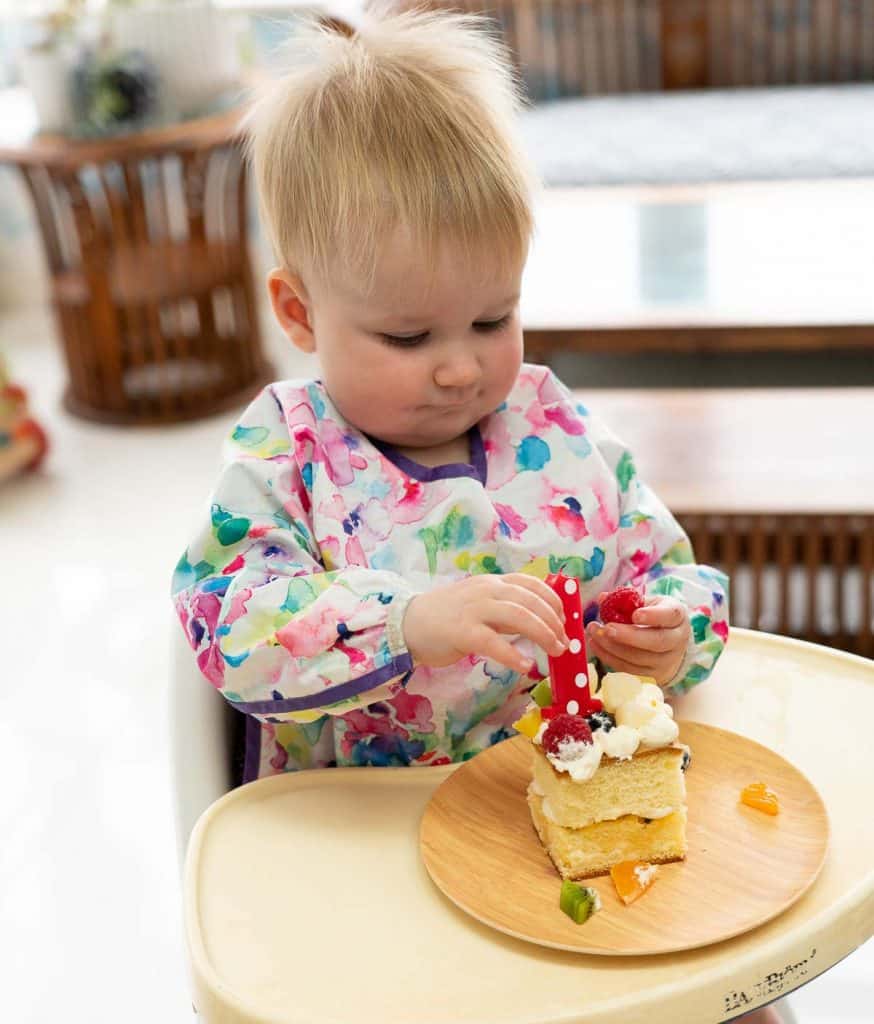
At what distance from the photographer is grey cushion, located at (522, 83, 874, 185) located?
3.07m

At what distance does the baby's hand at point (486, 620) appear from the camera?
2.76ft

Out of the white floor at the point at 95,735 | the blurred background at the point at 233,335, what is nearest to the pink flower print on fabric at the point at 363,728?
the blurred background at the point at 233,335

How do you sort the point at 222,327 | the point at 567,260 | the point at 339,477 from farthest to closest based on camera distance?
1. the point at 222,327
2. the point at 567,260
3. the point at 339,477

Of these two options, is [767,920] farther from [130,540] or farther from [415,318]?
[130,540]

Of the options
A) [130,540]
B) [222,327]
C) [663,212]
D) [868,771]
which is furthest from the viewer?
[222,327]

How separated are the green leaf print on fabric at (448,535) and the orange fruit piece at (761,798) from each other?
27 cm

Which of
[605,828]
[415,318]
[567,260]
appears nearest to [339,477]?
[415,318]

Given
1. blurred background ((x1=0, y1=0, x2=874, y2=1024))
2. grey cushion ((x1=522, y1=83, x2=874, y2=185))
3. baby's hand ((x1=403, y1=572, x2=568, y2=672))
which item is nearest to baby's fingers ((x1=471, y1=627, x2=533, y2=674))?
baby's hand ((x1=403, y1=572, x2=568, y2=672))

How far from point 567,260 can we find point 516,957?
152 centimetres

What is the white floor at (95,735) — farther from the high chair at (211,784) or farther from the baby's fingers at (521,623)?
the baby's fingers at (521,623)

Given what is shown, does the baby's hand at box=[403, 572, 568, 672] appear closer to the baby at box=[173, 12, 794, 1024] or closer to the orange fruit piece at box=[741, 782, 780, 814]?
the baby at box=[173, 12, 794, 1024]

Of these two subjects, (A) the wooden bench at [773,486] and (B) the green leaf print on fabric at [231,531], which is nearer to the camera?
(B) the green leaf print on fabric at [231,531]

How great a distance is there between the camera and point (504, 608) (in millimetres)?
847

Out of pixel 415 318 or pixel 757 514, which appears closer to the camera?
pixel 415 318
